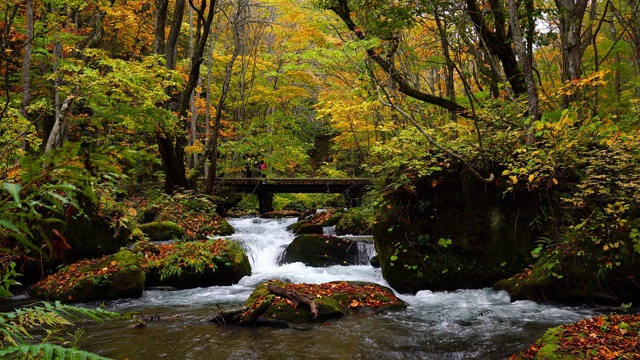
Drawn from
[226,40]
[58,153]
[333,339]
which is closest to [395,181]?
[333,339]

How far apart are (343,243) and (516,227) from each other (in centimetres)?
513

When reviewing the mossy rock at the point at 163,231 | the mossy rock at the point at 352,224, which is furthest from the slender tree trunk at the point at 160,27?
the mossy rock at the point at 352,224

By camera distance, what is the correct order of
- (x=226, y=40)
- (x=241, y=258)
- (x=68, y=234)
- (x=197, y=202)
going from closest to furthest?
(x=68, y=234), (x=241, y=258), (x=197, y=202), (x=226, y=40)

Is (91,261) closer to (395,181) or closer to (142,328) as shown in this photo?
(142,328)

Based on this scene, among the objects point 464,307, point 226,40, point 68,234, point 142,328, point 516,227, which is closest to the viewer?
point 142,328

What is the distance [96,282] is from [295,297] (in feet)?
14.2

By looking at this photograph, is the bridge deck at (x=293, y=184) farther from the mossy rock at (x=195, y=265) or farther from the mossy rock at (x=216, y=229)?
the mossy rock at (x=195, y=265)

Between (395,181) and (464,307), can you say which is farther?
(395,181)

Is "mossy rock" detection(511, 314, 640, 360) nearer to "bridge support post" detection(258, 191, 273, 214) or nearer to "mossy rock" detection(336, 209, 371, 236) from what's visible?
"mossy rock" detection(336, 209, 371, 236)

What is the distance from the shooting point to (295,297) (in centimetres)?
737

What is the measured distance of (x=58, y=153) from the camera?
3.88 ft

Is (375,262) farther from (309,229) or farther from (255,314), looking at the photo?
(255,314)

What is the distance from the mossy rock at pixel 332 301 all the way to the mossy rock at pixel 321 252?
9.82 ft

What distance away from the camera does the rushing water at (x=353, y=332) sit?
571cm
